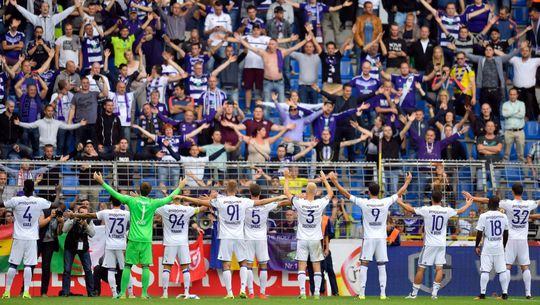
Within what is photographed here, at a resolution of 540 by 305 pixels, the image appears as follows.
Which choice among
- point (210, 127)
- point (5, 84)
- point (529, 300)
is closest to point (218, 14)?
point (210, 127)

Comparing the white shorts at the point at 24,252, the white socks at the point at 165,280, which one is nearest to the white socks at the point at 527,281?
the white socks at the point at 165,280

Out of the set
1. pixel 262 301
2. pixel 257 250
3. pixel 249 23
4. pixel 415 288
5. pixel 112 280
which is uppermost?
pixel 249 23

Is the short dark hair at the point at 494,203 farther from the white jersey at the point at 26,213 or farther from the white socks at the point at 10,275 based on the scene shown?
the white socks at the point at 10,275

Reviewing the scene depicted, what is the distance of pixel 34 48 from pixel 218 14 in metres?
5.11

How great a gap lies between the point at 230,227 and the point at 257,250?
0.75 metres

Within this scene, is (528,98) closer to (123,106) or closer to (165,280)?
(123,106)

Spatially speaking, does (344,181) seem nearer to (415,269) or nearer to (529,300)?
(415,269)

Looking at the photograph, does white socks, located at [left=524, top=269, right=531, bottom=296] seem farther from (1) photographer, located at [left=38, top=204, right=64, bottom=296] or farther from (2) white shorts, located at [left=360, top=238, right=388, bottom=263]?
(1) photographer, located at [left=38, top=204, right=64, bottom=296]

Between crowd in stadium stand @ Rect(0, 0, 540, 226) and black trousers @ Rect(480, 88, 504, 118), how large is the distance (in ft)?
0.09

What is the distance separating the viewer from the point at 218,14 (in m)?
35.5

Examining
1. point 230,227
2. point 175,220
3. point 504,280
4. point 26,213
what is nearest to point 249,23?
point 175,220

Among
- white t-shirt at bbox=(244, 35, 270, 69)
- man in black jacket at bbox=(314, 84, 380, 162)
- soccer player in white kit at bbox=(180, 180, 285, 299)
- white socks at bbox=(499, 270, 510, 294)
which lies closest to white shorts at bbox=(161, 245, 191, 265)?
soccer player in white kit at bbox=(180, 180, 285, 299)

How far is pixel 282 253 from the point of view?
29.9 meters

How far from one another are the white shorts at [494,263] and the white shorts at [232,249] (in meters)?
5.14
